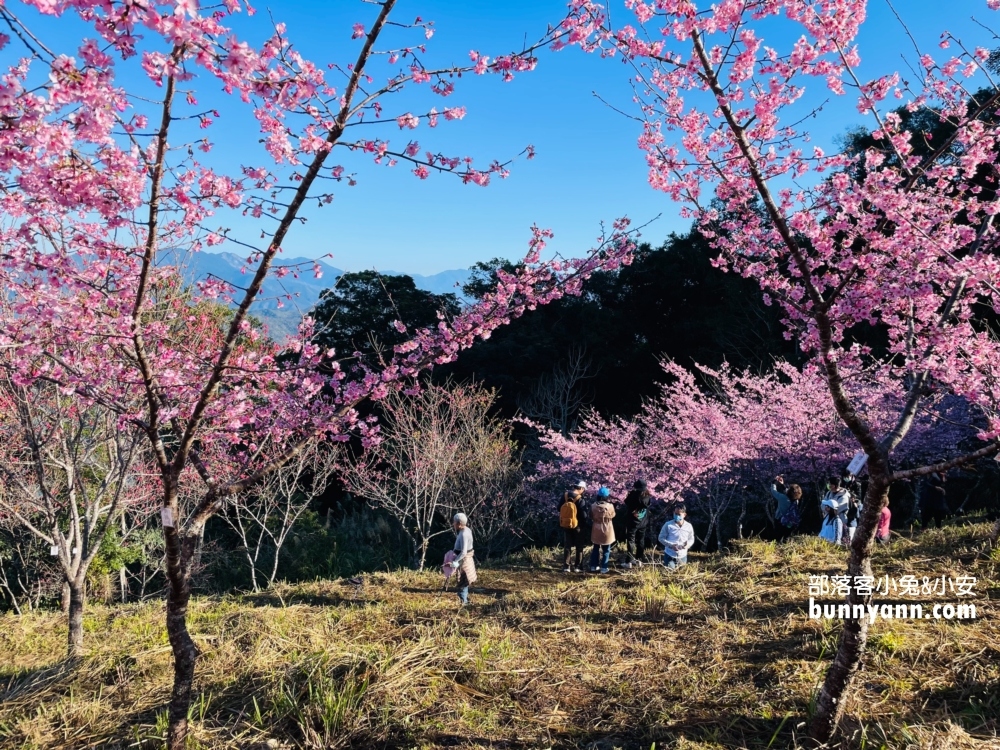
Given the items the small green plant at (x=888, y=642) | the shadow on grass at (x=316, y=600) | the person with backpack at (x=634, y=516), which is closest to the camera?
the small green plant at (x=888, y=642)

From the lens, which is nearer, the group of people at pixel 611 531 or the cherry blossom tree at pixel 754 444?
the group of people at pixel 611 531

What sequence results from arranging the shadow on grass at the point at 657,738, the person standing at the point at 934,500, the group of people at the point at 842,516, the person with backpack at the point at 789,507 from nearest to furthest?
1. the shadow on grass at the point at 657,738
2. the group of people at the point at 842,516
3. the person with backpack at the point at 789,507
4. the person standing at the point at 934,500

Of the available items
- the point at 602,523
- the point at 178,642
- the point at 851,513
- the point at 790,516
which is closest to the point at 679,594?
the point at 602,523

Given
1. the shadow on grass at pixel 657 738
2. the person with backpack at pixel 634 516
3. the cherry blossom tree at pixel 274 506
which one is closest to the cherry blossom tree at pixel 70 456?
the cherry blossom tree at pixel 274 506

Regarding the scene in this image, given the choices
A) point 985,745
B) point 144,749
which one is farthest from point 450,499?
point 985,745

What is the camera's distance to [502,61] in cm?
286

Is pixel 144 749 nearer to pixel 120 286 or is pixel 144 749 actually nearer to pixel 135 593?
pixel 120 286

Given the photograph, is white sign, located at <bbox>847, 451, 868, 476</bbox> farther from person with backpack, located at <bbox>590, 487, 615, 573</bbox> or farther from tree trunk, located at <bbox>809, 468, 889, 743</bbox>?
person with backpack, located at <bbox>590, 487, 615, 573</bbox>

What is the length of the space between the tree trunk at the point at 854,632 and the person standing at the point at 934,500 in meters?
7.30

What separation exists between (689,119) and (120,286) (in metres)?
3.28

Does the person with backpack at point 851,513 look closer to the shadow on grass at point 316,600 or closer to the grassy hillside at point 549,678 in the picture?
the grassy hillside at point 549,678

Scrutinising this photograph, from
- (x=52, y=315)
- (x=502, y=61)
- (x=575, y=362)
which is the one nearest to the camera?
(x=52, y=315)

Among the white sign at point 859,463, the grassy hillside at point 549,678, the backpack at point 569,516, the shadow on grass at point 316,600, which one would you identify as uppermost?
the white sign at point 859,463

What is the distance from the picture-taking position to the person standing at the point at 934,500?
9180 mm
